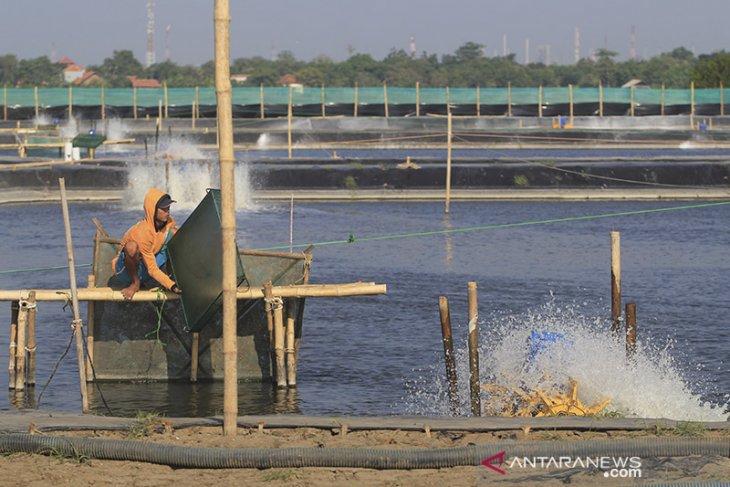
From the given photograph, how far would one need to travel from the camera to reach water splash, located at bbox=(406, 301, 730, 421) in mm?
14133

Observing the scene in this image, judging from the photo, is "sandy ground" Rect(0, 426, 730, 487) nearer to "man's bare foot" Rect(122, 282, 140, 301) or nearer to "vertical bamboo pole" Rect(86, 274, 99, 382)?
"man's bare foot" Rect(122, 282, 140, 301)

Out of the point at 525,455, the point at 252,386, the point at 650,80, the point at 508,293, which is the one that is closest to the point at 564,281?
the point at 508,293

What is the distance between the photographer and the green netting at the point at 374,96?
83000 mm

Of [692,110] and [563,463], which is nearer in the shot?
[563,463]

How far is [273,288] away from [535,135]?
6129 cm

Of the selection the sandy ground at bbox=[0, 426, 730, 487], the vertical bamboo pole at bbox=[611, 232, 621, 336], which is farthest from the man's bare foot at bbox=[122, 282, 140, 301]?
the vertical bamboo pole at bbox=[611, 232, 621, 336]

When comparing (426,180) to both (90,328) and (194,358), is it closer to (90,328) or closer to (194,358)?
(194,358)

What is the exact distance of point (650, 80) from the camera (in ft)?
508

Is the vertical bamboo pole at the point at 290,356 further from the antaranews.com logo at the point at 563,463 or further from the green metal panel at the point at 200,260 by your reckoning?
the antaranews.com logo at the point at 563,463

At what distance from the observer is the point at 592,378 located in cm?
1428

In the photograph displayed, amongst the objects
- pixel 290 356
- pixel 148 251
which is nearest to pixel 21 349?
pixel 148 251

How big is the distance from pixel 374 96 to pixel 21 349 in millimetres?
71669

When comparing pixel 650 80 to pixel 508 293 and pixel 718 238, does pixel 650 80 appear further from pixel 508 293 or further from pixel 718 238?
pixel 508 293

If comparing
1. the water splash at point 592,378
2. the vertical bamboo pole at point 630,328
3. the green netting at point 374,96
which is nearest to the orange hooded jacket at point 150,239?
the water splash at point 592,378
